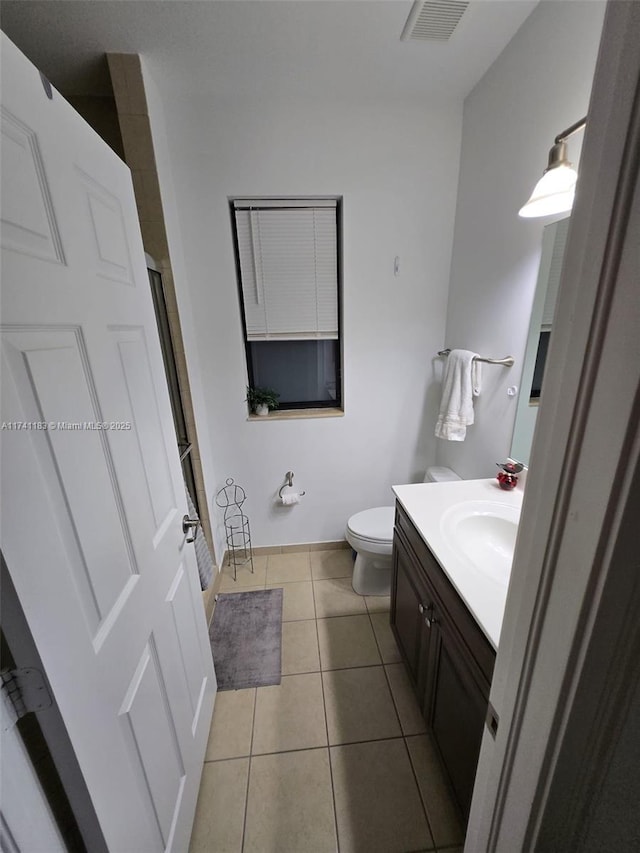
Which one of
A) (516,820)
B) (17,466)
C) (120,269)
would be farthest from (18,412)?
(516,820)

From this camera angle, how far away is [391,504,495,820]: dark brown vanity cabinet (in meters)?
0.84

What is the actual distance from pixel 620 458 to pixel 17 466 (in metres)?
0.77

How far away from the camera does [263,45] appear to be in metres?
1.27

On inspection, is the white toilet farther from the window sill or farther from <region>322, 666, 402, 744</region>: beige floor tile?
the window sill

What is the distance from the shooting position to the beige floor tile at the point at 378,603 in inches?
73.3

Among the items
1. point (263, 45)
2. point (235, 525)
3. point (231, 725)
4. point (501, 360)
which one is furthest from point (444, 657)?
point (263, 45)

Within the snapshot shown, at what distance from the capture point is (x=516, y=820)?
0.52m

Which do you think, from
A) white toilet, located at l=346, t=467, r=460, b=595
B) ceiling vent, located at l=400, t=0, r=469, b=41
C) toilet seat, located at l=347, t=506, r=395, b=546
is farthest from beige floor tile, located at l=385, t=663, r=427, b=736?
ceiling vent, located at l=400, t=0, r=469, b=41

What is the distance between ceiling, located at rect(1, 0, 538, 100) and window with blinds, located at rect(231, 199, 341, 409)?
0.47 m

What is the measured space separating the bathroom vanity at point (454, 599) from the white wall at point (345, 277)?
0.80 meters

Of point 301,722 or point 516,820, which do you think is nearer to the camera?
point 516,820

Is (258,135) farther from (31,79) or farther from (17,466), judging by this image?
(17,466)

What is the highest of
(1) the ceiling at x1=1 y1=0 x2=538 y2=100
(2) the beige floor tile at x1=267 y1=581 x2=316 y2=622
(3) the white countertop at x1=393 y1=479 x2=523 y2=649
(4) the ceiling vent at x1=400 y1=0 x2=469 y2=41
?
(1) the ceiling at x1=1 y1=0 x2=538 y2=100

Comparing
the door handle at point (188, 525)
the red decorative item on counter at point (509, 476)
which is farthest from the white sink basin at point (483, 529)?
the door handle at point (188, 525)
